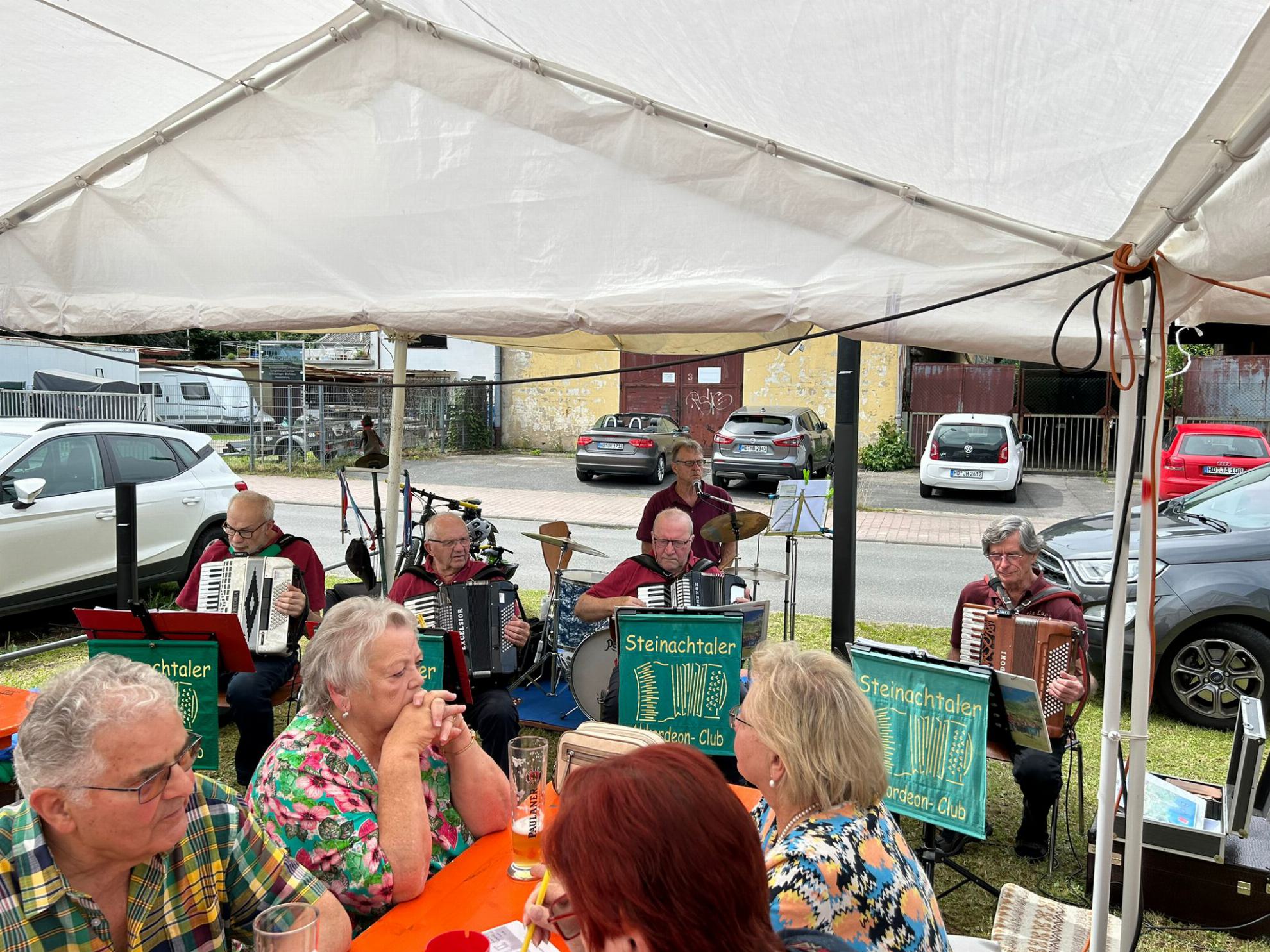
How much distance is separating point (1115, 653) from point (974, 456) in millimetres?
14950

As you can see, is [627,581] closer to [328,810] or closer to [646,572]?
[646,572]

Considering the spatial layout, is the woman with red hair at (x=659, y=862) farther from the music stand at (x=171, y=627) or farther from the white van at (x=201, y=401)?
the white van at (x=201, y=401)

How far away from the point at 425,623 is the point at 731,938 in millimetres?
3697

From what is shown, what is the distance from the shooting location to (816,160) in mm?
3105

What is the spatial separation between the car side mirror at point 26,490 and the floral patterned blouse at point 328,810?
18.5 ft

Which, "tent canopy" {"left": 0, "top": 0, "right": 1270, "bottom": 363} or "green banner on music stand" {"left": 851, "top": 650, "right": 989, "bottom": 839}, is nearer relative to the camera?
"tent canopy" {"left": 0, "top": 0, "right": 1270, "bottom": 363}

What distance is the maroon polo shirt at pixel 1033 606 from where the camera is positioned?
4.37m

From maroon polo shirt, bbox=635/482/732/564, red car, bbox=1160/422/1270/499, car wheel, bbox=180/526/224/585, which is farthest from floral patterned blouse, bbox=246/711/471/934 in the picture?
red car, bbox=1160/422/1270/499

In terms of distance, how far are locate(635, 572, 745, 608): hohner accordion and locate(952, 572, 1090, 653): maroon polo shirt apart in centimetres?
138

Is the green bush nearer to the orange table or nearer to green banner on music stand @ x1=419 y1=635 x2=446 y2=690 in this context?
green banner on music stand @ x1=419 y1=635 x2=446 y2=690

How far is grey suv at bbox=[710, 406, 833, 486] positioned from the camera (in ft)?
53.9

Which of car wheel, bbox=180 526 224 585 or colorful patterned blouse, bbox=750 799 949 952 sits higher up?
colorful patterned blouse, bbox=750 799 949 952

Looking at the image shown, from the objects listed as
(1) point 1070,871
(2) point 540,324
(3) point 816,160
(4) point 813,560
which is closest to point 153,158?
(2) point 540,324

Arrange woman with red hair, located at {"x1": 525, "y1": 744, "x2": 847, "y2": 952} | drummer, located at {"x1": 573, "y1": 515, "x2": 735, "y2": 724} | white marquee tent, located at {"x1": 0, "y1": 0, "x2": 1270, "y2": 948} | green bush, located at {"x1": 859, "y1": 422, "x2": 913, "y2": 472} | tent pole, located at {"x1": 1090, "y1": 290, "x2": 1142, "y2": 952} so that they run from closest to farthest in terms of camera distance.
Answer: woman with red hair, located at {"x1": 525, "y1": 744, "x2": 847, "y2": 952} < white marquee tent, located at {"x1": 0, "y1": 0, "x2": 1270, "y2": 948} < tent pole, located at {"x1": 1090, "y1": 290, "x2": 1142, "y2": 952} < drummer, located at {"x1": 573, "y1": 515, "x2": 735, "y2": 724} < green bush, located at {"x1": 859, "y1": 422, "x2": 913, "y2": 472}
